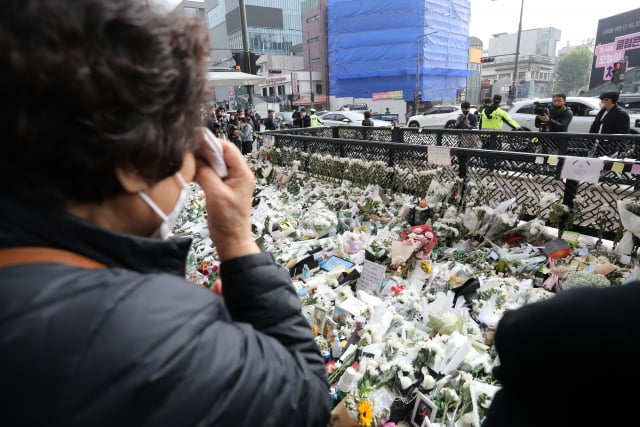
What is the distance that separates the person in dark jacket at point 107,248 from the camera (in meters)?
0.48

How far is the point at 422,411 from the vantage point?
1521 millimetres

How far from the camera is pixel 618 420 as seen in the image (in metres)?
0.62

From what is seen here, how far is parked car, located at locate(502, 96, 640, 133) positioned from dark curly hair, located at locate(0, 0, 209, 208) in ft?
36.2

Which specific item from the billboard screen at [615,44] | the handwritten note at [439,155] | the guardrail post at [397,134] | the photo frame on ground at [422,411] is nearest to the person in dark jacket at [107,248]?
the photo frame on ground at [422,411]

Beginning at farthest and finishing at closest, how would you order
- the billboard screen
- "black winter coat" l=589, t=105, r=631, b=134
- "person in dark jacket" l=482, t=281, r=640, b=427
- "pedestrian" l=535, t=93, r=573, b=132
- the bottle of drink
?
the billboard screen
"pedestrian" l=535, t=93, r=573, b=132
"black winter coat" l=589, t=105, r=631, b=134
the bottle of drink
"person in dark jacket" l=482, t=281, r=640, b=427

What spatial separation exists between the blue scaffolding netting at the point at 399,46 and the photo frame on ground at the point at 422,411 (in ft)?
96.7

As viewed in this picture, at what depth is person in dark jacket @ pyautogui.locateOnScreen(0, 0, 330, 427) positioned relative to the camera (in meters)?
0.48

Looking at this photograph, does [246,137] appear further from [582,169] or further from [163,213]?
[163,213]

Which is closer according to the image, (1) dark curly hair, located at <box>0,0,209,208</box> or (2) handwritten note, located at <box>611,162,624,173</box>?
(1) dark curly hair, located at <box>0,0,209,208</box>

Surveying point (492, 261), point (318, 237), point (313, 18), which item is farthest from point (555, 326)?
point (313, 18)

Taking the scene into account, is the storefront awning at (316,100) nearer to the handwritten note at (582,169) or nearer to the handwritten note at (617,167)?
the handwritten note at (582,169)

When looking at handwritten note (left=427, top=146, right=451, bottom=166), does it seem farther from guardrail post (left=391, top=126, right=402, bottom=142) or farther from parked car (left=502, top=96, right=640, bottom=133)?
parked car (left=502, top=96, right=640, bottom=133)

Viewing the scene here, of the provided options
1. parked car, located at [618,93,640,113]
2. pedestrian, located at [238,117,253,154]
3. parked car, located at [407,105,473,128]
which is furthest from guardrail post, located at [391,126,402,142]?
parked car, located at [407,105,473,128]

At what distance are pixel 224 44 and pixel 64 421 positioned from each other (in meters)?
80.4
